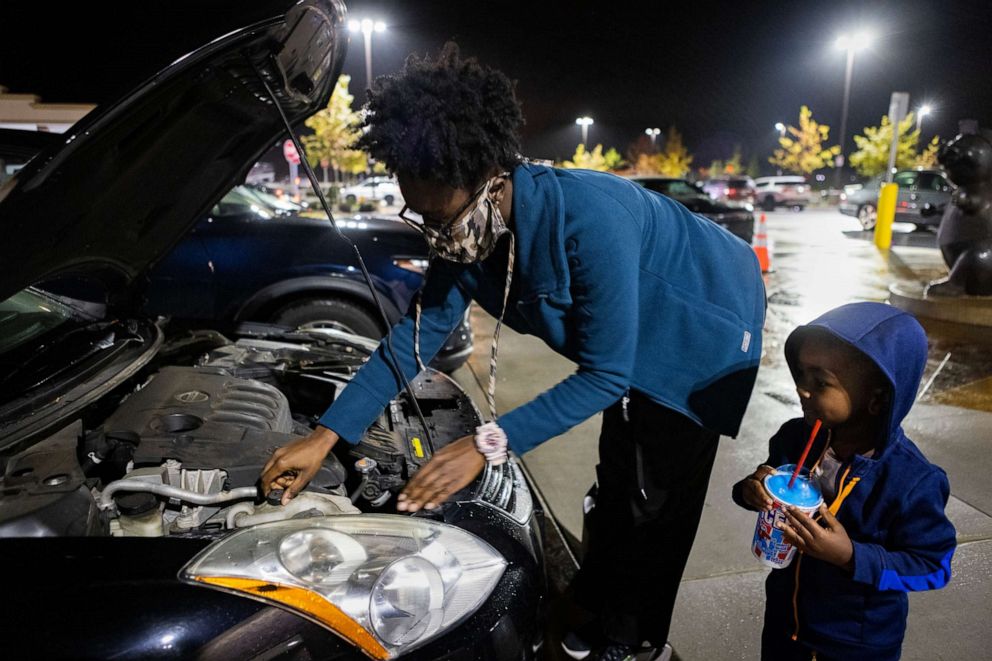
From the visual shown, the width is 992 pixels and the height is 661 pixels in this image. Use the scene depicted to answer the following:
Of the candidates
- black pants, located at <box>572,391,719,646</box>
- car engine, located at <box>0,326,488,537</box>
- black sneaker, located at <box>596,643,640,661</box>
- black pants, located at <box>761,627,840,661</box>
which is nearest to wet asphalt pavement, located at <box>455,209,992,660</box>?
black sneaker, located at <box>596,643,640,661</box>

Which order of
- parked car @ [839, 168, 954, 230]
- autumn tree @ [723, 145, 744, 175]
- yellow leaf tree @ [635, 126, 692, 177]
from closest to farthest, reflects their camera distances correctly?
parked car @ [839, 168, 954, 230]
autumn tree @ [723, 145, 744, 175]
yellow leaf tree @ [635, 126, 692, 177]

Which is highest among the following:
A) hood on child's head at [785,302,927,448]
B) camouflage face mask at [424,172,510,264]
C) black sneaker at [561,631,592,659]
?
camouflage face mask at [424,172,510,264]

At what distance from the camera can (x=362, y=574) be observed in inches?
51.2

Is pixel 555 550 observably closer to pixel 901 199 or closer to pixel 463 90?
pixel 463 90

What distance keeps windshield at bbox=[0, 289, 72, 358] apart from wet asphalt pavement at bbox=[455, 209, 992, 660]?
2162 mm

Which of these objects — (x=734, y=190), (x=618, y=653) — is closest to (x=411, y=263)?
(x=618, y=653)

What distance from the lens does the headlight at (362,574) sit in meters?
1.22

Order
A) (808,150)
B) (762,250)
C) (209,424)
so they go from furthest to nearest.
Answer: (808,150)
(762,250)
(209,424)

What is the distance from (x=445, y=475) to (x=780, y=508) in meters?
0.75

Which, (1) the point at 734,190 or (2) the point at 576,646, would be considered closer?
(2) the point at 576,646

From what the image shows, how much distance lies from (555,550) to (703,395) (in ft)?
4.40

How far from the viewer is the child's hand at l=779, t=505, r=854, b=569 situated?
1391 mm

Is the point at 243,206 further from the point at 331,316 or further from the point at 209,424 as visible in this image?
the point at 209,424

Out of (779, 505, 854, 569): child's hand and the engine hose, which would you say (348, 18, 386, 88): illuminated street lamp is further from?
(779, 505, 854, 569): child's hand
